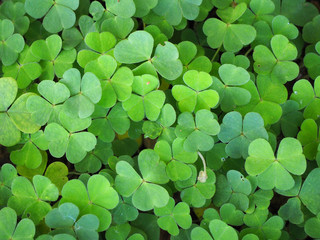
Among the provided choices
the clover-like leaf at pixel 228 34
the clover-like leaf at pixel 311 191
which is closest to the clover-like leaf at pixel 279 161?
the clover-like leaf at pixel 311 191

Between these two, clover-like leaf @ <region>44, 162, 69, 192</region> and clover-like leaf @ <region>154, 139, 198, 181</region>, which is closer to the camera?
clover-like leaf @ <region>154, 139, 198, 181</region>

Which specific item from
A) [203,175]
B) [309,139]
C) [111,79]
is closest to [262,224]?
[203,175]

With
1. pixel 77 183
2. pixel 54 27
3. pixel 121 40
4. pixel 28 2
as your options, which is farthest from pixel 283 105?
pixel 28 2

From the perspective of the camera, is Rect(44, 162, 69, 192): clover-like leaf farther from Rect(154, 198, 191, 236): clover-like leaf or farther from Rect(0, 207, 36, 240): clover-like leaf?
Rect(154, 198, 191, 236): clover-like leaf

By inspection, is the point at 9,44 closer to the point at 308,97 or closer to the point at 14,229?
the point at 14,229

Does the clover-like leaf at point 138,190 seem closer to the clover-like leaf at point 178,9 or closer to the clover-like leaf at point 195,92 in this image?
the clover-like leaf at point 195,92

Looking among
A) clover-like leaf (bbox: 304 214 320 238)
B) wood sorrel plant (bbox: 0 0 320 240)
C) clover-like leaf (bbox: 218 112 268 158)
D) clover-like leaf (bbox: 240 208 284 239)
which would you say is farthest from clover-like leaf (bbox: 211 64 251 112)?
clover-like leaf (bbox: 304 214 320 238)
